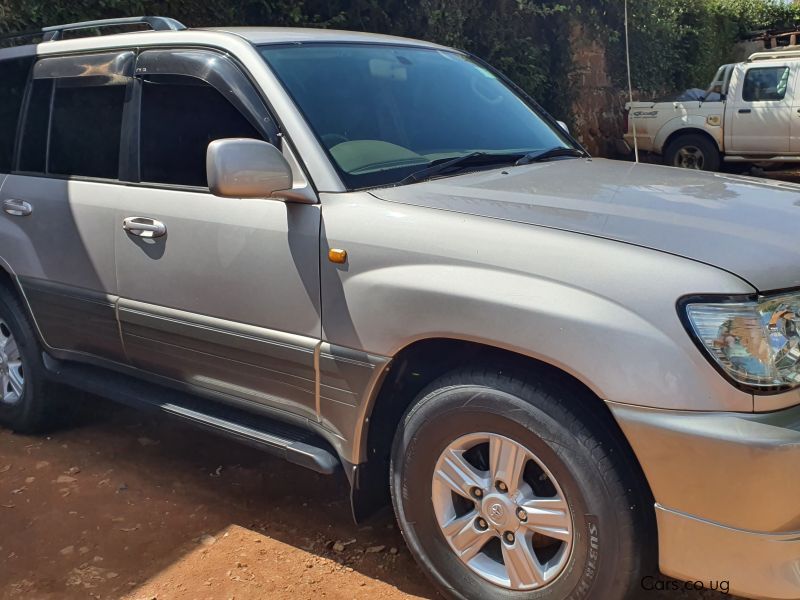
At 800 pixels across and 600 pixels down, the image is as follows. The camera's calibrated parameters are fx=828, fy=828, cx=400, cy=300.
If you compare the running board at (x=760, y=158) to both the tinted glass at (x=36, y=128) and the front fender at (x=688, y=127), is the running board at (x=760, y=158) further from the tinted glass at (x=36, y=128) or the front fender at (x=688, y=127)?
the tinted glass at (x=36, y=128)

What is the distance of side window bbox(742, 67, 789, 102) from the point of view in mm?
12867

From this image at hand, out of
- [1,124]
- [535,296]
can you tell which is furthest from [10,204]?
[535,296]

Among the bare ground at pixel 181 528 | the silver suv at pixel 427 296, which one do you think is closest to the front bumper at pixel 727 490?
the silver suv at pixel 427 296

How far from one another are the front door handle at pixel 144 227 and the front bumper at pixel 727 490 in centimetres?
195

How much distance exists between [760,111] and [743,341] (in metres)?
12.2

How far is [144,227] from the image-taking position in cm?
336

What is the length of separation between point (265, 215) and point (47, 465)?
204 cm

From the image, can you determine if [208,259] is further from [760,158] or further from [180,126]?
[760,158]

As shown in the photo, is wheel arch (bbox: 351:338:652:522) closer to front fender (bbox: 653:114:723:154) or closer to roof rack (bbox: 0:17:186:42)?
roof rack (bbox: 0:17:186:42)

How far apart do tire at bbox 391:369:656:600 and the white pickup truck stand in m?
11.1

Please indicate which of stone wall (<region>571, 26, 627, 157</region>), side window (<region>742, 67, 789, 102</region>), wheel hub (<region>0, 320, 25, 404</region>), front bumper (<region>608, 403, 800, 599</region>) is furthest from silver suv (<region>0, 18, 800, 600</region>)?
stone wall (<region>571, 26, 627, 157</region>)

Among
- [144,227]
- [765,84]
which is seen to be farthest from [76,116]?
[765,84]

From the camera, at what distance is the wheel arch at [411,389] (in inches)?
94.7

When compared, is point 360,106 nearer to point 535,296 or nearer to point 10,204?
point 535,296
